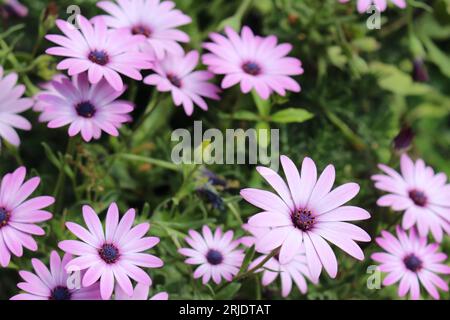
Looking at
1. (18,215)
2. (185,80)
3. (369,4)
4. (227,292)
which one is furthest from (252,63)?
(18,215)

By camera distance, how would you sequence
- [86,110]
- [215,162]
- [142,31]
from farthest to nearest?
[215,162], [142,31], [86,110]

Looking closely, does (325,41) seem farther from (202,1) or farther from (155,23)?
(155,23)

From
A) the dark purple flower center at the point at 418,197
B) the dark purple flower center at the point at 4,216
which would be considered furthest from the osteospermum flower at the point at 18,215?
the dark purple flower center at the point at 418,197

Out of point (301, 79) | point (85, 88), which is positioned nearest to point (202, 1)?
point (301, 79)

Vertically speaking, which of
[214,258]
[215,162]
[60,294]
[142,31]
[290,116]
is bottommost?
[60,294]

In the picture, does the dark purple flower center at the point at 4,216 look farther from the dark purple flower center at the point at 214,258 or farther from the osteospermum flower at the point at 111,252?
the dark purple flower center at the point at 214,258

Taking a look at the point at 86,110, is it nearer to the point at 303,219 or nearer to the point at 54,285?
the point at 54,285
